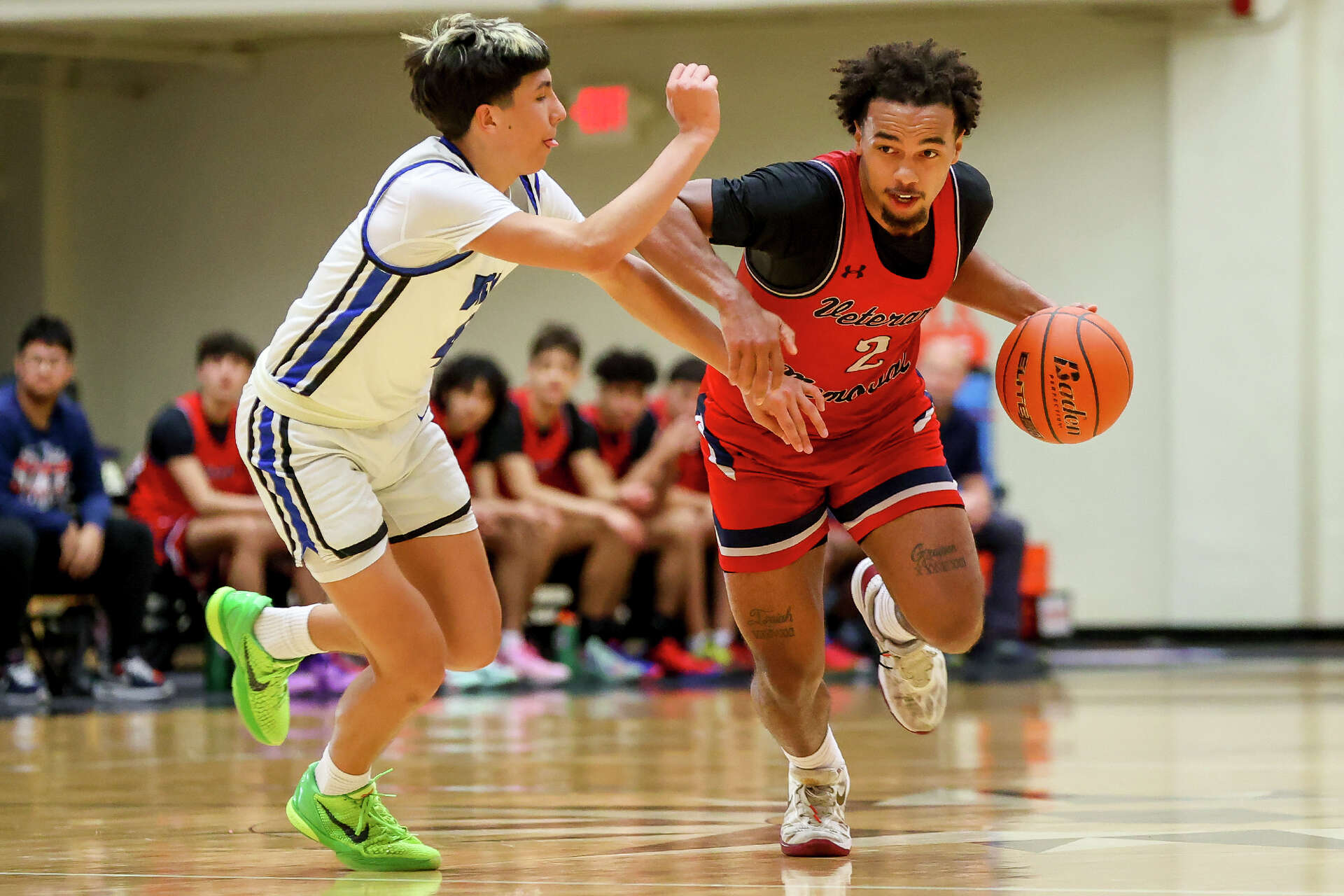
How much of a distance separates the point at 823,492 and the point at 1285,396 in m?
7.19

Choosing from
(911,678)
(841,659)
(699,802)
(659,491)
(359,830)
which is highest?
(659,491)

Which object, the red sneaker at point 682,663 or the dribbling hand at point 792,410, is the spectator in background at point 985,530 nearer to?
the red sneaker at point 682,663

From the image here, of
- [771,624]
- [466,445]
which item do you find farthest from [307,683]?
[771,624]

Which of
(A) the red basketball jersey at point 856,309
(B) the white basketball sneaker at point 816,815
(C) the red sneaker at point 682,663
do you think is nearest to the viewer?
(B) the white basketball sneaker at point 816,815

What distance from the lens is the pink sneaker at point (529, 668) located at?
24.5 feet

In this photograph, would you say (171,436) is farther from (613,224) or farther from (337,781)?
(613,224)

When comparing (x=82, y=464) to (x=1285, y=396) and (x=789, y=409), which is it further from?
(x=1285, y=396)

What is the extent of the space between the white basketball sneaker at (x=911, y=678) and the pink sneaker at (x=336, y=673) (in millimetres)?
3766

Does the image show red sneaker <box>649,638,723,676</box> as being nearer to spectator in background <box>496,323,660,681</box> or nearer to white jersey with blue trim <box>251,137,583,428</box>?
spectator in background <box>496,323,660,681</box>

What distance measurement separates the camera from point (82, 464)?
6746 millimetres

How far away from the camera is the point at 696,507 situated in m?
8.08

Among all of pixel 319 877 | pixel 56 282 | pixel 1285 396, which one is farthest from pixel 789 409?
pixel 56 282

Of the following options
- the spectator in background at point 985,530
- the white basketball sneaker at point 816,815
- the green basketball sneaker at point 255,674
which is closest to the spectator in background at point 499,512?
the spectator in background at point 985,530

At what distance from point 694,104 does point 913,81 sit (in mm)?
533
